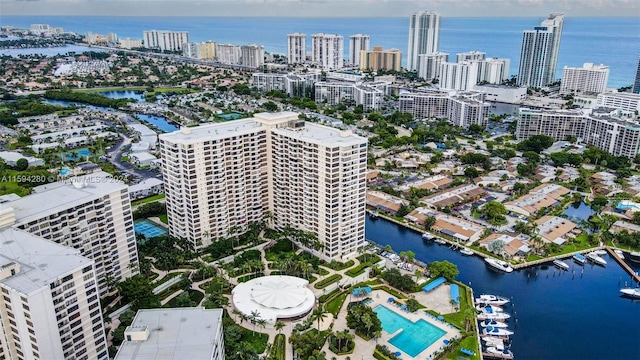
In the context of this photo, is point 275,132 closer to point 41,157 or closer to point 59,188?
point 59,188

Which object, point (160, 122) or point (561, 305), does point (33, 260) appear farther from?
point (160, 122)

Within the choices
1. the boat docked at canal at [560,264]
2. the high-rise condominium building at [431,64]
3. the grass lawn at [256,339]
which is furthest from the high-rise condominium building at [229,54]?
the grass lawn at [256,339]

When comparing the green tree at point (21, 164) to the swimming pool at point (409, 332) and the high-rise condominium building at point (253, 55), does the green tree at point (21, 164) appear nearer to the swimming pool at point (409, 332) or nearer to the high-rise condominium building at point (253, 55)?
the swimming pool at point (409, 332)

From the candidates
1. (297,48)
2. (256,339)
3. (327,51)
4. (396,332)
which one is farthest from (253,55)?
(396,332)

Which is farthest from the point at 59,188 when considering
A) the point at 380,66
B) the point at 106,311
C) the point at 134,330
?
the point at 380,66

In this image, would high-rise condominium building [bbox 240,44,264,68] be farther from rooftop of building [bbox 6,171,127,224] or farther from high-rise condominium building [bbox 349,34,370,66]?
rooftop of building [bbox 6,171,127,224]

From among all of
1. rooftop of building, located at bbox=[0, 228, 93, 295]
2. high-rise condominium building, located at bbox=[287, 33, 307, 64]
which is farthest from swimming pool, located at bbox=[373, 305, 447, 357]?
high-rise condominium building, located at bbox=[287, 33, 307, 64]
